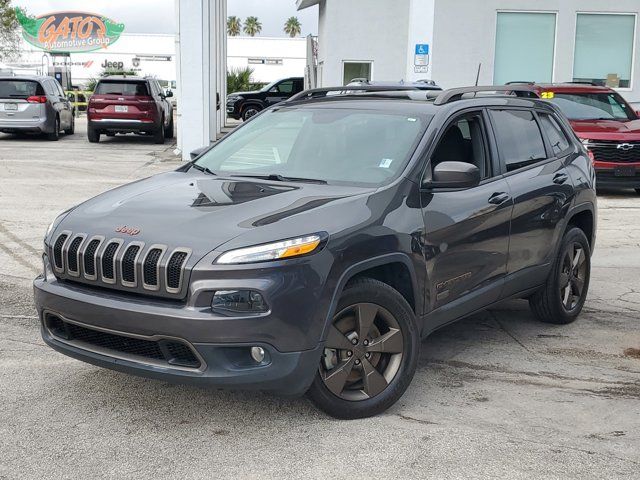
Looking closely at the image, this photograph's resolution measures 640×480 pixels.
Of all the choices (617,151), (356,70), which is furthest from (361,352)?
(356,70)

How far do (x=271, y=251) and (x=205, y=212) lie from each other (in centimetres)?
54

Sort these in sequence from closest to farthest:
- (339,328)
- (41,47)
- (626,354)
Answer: (339,328) → (626,354) → (41,47)

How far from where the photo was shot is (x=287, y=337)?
3.88 metres

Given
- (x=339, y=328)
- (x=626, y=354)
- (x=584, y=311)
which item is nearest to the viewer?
(x=339, y=328)

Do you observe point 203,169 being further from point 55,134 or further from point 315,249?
point 55,134

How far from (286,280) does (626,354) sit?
2.87 m

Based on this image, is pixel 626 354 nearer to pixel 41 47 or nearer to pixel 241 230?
pixel 241 230

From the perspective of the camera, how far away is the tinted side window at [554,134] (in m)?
6.24

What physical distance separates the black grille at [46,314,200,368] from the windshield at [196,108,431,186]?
1.41 m

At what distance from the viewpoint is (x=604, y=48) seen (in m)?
22.2

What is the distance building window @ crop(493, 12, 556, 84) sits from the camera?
21781 millimetres

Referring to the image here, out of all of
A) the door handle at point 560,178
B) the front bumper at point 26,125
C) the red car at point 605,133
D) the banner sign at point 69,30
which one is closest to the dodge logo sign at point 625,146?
the red car at point 605,133

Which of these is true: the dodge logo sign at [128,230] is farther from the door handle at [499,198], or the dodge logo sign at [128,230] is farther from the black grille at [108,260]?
the door handle at [499,198]

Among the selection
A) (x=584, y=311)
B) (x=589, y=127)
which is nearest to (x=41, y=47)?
(x=589, y=127)
